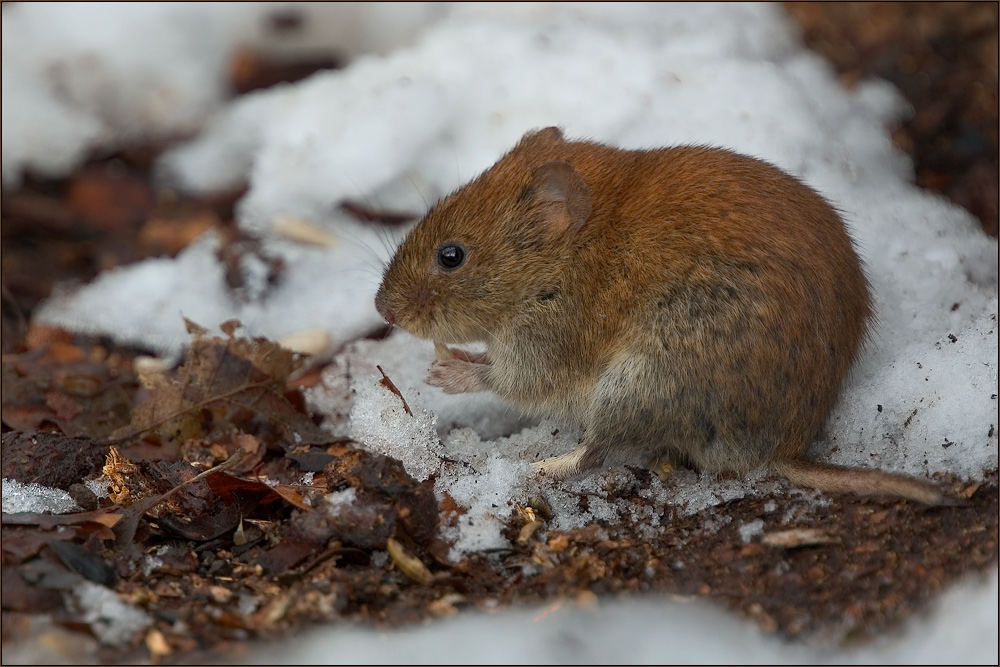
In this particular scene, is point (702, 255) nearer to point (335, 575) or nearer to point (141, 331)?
point (335, 575)

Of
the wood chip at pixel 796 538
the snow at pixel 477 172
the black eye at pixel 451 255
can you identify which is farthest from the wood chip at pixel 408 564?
the black eye at pixel 451 255

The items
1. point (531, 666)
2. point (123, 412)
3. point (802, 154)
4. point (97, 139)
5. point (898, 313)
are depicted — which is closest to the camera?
point (531, 666)

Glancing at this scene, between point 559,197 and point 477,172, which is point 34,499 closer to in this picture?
point 559,197

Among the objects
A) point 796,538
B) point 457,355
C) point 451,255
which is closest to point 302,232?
point 457,355

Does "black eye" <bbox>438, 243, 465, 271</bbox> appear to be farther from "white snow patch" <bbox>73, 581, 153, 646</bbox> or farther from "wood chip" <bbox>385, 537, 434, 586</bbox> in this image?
"white snow patch" <bbox>73, 581, 153, 646</bbox>

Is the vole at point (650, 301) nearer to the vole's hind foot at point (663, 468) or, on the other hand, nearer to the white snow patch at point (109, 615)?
the vole's hind foot at point (663, 468)

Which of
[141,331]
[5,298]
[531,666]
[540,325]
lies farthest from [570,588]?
[5,298]
